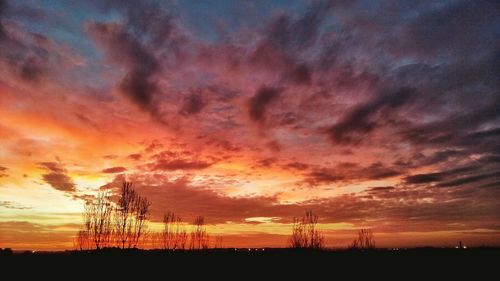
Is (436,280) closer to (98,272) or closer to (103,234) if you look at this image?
(98,272)

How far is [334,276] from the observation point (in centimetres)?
2786

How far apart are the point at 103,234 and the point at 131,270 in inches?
1511

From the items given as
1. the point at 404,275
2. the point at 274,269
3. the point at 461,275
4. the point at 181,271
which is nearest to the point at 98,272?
the point at 181,271

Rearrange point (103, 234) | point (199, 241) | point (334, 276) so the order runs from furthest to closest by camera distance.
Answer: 1. point (199, 241)
2. point (103, 234)
3. point (334, 276)

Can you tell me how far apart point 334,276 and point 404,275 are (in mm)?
5610

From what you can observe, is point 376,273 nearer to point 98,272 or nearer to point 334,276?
point 334,276

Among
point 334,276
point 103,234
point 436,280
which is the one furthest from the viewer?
point 103,234

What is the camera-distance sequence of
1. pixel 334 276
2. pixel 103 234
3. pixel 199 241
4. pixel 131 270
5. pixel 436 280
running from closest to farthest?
pixel 436 280 → pixel 334 276 → pixel 131 270 → pixel 103 234 → pixel 199 241

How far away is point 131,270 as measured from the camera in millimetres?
31156

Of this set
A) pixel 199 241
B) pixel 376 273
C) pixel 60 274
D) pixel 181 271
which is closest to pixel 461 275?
pixel 376 273

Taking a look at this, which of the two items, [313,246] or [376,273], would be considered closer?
[376,273]

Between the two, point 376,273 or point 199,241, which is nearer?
point 376,273

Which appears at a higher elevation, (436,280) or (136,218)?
(136,218)

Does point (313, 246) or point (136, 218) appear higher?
point (136, 218)
